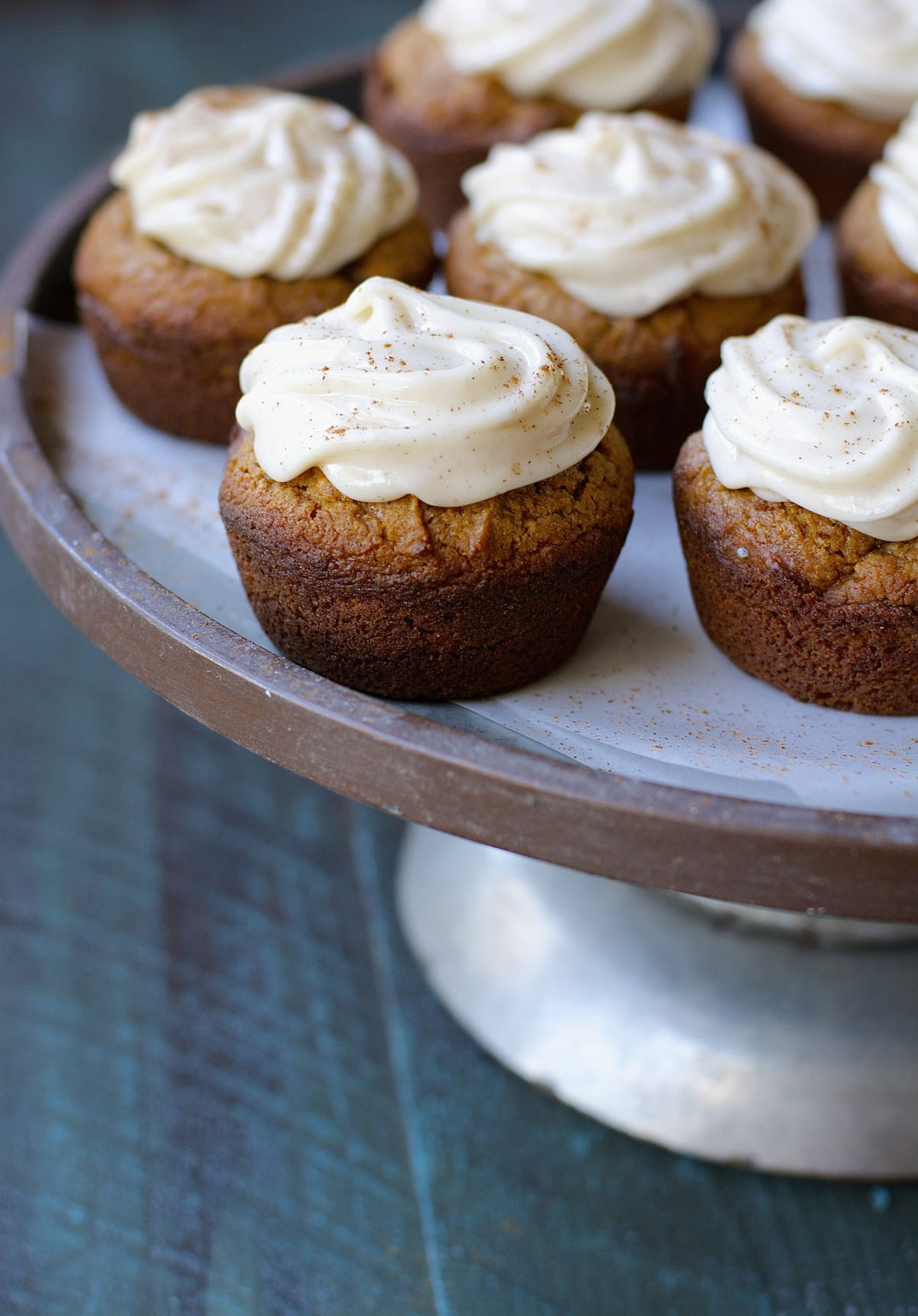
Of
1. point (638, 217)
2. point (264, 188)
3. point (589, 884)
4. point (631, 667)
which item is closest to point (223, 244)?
point (264, 188)

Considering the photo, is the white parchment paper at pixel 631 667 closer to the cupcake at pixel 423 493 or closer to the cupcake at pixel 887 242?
the cupcake at pixel 423 493

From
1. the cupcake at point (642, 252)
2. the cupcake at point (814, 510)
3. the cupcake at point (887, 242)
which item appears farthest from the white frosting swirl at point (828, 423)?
the cupcake at point (887, 242)

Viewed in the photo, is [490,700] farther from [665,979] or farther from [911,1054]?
[911,1054]

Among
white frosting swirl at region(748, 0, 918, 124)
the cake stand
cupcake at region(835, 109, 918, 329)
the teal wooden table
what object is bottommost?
the teal wooden table

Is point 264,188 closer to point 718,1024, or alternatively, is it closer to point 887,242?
point 887,242

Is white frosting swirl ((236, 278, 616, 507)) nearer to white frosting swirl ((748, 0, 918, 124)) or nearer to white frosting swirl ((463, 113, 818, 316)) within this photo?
white frosting swirl ((463, 113, 818, 316))

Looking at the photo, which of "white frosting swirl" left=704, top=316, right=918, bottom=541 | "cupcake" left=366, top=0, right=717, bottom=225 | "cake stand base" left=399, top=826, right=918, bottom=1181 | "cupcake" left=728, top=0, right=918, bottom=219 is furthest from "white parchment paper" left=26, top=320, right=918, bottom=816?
"cupcake" left=728, top=0, right=918, bottom=219
